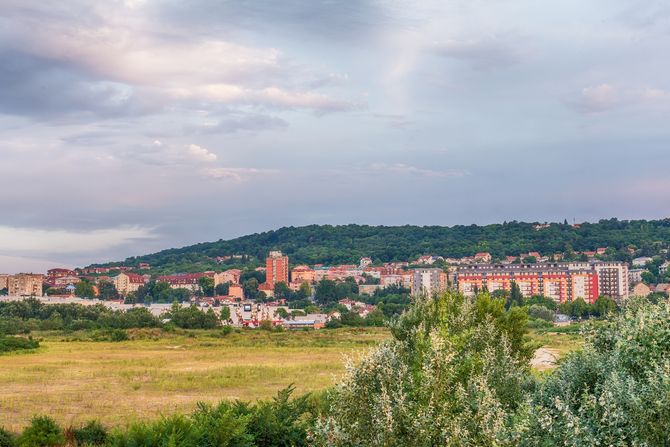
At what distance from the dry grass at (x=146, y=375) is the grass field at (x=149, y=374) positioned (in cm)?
5

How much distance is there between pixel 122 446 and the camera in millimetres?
20703

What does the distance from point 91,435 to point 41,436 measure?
3.16 m

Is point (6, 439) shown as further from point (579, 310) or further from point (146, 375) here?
point (579, 310)

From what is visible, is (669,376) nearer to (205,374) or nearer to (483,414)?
(483,414)

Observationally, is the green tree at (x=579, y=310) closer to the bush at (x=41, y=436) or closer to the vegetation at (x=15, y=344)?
the vegetation at (x=15, y=344)

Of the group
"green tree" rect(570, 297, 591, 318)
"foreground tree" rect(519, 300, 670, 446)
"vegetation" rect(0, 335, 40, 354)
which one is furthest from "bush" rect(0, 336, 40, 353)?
"green tree" rect(570, 297, 591, 318)

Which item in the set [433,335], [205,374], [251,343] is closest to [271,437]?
[433,335]

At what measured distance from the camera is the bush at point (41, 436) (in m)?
24.8

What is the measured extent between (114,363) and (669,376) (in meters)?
55.7

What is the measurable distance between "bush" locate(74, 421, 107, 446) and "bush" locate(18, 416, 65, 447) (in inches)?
55.8

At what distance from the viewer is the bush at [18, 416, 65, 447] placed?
976 inches

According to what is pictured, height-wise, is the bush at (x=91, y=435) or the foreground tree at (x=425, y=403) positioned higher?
the foreground tree at (x=425, y=403)

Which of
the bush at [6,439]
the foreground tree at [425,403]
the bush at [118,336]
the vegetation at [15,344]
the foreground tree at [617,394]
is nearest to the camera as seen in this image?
the foreground tree at [617,394]

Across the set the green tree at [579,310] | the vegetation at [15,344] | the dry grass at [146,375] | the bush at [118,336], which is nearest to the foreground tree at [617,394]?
the dry grass at [146,375]
